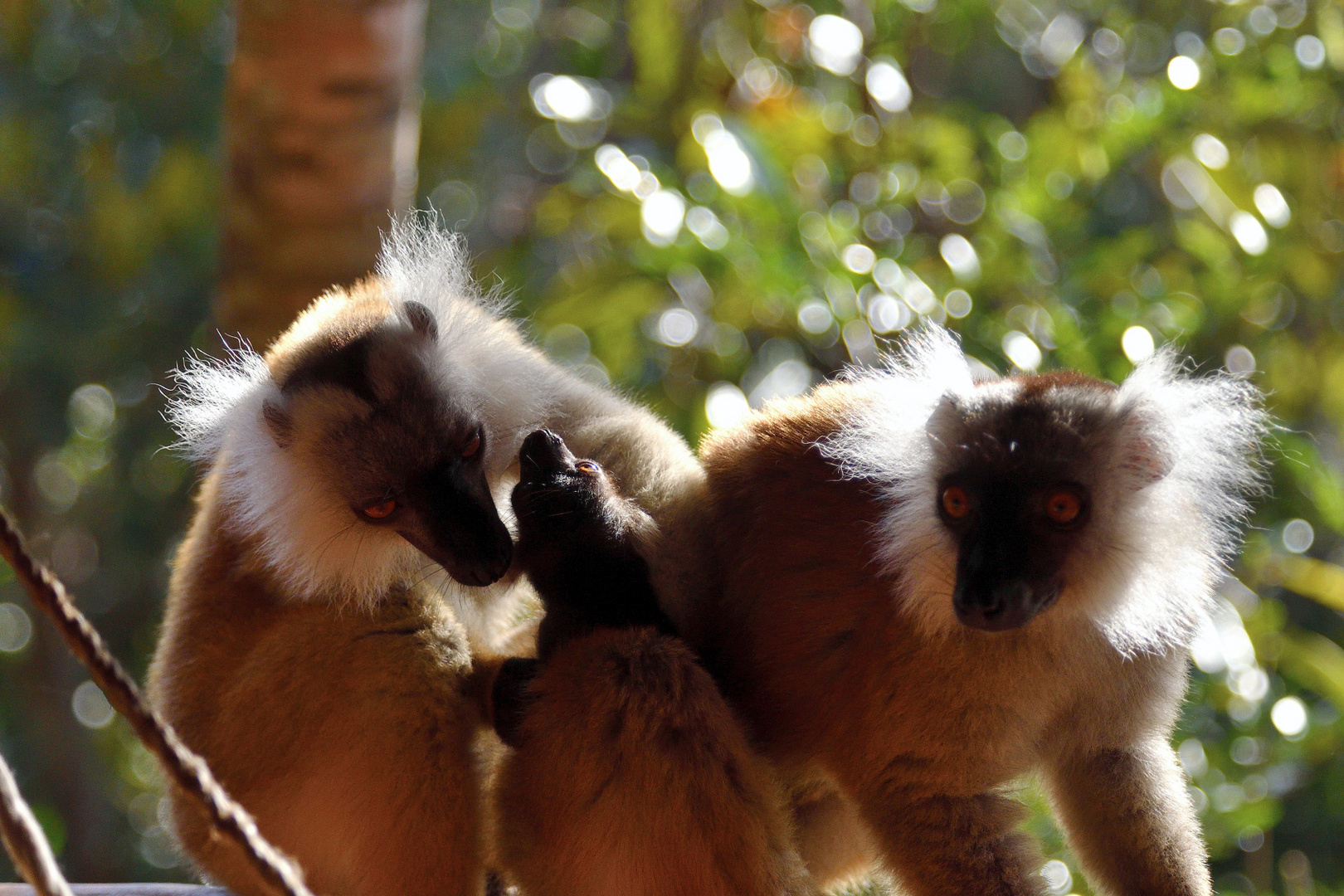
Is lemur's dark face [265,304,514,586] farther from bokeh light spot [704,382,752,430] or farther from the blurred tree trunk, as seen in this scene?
the blurred tree trunk

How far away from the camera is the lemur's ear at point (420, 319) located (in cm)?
312

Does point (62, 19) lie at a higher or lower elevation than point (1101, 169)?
higher

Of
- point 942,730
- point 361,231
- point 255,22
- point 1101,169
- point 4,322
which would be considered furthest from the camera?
point 4,322

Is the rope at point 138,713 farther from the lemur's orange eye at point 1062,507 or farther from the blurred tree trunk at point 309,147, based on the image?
the blurred tree trunk at point 309,147

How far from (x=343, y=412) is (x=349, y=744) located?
86cm

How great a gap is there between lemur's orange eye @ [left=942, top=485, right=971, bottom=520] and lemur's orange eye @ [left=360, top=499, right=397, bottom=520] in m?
1.38

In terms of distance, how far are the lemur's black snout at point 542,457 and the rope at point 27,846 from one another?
4.60 ft

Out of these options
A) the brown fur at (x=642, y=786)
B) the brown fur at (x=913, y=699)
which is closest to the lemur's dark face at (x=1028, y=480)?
the brown fur at (x=913, y=699)

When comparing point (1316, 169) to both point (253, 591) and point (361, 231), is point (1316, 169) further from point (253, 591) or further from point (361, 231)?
point (253, 591)

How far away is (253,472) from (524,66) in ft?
17.1

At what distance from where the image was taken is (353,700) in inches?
99.8

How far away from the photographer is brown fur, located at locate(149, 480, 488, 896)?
2484 millimetres

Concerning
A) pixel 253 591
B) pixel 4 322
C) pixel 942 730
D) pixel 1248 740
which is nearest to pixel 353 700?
pixel 253 591

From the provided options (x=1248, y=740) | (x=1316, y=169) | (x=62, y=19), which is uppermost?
(x=62, y=19)
